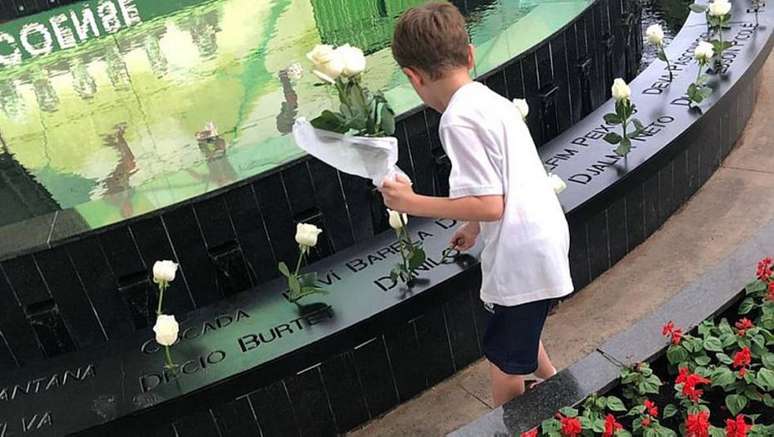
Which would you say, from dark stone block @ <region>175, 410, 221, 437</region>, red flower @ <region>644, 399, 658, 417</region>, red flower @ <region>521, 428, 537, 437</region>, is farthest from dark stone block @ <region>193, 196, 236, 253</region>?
red flower @ <region>644, 399, 658, 417</region>

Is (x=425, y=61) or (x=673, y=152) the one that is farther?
(x=673, y=152)

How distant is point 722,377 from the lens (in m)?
2.62

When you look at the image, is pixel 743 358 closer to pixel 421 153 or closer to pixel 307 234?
pixel 307 234

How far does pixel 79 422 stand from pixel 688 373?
8.15ft

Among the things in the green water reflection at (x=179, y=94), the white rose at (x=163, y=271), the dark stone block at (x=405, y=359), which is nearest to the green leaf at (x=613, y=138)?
the green water reflection at (x=179, y=94)

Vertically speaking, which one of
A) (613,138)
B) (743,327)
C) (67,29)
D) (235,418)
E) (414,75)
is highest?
(414,75)

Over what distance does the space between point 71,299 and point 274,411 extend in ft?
4.03

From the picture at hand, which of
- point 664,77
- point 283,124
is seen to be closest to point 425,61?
point 283,124

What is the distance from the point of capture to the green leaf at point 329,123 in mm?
2514

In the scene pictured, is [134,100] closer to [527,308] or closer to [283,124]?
[283,124]

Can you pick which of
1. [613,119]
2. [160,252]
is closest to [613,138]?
[613,119]

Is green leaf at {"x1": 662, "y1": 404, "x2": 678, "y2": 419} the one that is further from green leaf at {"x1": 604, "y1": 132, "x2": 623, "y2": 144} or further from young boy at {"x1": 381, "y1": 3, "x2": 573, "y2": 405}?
green leaf at {"x1": 604, "y1": 132, "x2": 623, "y2": 144}

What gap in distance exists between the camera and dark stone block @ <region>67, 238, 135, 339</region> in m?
3.66

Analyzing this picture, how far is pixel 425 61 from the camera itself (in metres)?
2.28
